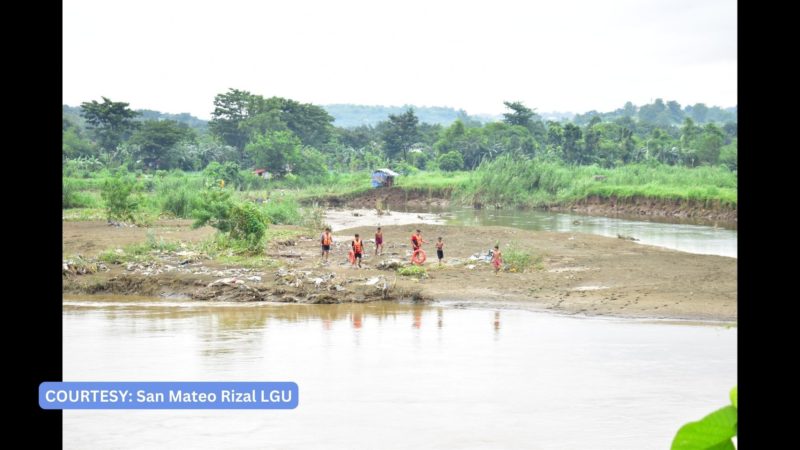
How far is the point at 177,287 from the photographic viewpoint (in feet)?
57.8

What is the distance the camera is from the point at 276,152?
51.6 metres

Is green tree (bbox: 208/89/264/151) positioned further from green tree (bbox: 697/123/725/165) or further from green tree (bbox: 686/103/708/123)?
green tree (bbox: 686/103/708/123)

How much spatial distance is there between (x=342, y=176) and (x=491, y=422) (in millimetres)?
42843

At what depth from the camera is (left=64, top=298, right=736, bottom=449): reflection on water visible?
998cm

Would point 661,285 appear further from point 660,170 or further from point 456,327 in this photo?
point 660,170

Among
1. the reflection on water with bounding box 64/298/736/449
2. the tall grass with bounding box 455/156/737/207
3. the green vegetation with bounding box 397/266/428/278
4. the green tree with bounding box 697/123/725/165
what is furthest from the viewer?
the green tree with bounding box 697/123/725/165

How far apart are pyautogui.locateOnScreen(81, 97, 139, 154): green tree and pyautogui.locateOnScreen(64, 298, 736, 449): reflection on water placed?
128 ft

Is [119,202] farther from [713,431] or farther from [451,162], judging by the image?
[451,162]

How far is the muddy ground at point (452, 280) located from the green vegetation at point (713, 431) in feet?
49.2

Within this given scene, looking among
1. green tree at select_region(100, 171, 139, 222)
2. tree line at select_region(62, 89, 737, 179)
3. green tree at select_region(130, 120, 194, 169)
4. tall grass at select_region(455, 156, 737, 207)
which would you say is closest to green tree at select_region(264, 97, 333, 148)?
tree line at select_region(62, 89, 737, 179)

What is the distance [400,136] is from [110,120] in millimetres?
18810

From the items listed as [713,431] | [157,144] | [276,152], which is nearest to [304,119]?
[276,152]
